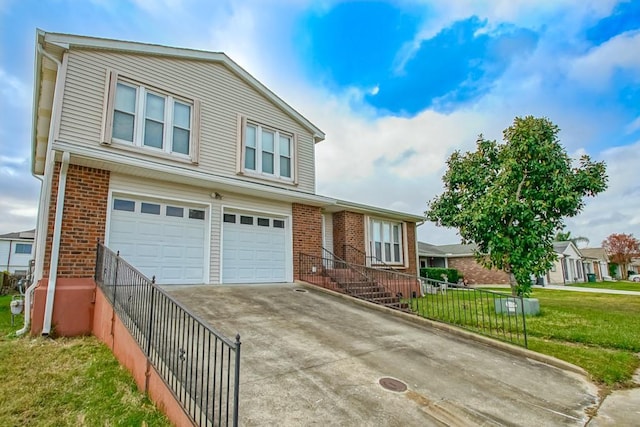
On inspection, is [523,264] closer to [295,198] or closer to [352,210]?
[352,210]

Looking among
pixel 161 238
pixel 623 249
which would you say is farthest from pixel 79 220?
pixel 623 249

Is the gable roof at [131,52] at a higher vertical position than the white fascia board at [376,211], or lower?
higher

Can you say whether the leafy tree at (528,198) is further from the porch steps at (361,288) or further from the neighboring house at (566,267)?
the neighboring house at (566,267)

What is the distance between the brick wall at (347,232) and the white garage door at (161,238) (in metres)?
5.62

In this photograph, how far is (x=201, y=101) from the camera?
980cm

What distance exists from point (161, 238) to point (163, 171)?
1694mm

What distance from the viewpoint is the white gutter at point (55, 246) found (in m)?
6.34

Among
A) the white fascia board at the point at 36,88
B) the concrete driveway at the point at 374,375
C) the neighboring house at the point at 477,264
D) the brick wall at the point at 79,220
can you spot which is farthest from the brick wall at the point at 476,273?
the white fascia board at the point at 36,88

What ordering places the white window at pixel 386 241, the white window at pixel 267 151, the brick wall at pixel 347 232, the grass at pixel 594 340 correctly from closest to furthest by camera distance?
the grass at pixel 594 340, the white window at pixel 267 151, the brick wall at pixel 347 232, the white window at pixel 386 241

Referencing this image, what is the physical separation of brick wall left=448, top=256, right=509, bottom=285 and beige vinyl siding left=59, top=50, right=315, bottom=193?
71.7 ft

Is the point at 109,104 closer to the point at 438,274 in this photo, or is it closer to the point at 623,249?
the point at 438,274

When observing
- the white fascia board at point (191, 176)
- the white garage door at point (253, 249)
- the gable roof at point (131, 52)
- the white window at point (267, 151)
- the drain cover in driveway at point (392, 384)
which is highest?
the gable roof at point (131, 52)

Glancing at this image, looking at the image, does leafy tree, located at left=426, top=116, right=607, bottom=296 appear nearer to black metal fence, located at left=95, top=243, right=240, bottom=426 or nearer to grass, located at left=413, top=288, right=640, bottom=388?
grass, located at left=413, top=288, right=640, bottom=388

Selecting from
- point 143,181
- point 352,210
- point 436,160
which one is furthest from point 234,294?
point 436,160
